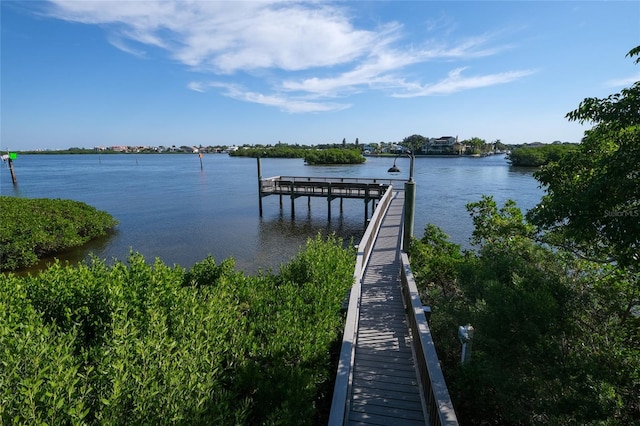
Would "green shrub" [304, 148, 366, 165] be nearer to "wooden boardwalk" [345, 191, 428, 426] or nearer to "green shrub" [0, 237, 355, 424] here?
"wooden boardwalk" [345, 191, 428, 426]

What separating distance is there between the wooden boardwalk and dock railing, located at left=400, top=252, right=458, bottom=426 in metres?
0.28

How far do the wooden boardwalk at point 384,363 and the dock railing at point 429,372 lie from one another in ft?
0.93

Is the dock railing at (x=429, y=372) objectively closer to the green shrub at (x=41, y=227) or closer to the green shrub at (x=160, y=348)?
the green shrub at (x=160, y=348)

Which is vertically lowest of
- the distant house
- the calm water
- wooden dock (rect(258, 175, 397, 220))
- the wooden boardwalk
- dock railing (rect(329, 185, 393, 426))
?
the calm water

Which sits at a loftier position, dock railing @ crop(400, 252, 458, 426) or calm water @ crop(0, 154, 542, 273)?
dock railing @ crop(400, 252, 458, 426)

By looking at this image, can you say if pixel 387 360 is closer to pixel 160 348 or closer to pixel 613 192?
pixel 160 348

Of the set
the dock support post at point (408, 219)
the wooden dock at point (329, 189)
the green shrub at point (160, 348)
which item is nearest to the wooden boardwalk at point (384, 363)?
the green shrub at point (160, 348)

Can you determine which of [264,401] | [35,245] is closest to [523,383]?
[264,401]

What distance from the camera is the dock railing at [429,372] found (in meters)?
4.57

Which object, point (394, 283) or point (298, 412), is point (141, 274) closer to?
point (298, 412)

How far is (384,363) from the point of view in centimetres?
681

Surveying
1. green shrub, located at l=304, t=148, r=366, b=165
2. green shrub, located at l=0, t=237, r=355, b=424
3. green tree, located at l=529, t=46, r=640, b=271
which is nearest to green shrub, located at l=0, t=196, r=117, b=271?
green shrub, located at l=0, t=237, r=355, b=424

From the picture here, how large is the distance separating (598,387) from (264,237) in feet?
72.0

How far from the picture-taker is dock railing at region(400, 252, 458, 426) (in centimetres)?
457
